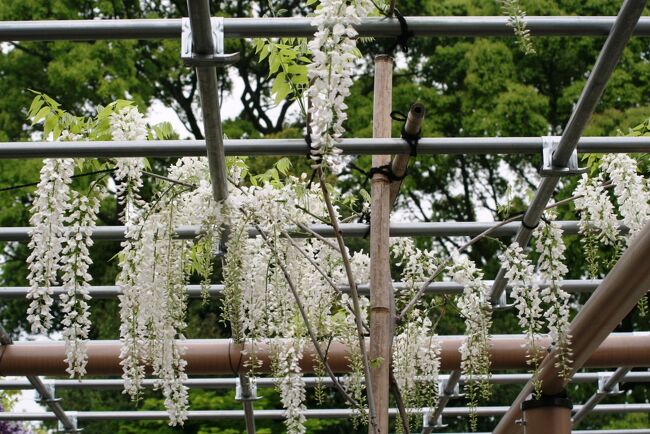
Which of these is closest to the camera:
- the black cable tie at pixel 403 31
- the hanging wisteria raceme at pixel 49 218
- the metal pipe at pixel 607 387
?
the black cable tie at pixel 403 31

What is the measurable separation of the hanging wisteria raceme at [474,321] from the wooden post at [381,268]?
670 millimetres

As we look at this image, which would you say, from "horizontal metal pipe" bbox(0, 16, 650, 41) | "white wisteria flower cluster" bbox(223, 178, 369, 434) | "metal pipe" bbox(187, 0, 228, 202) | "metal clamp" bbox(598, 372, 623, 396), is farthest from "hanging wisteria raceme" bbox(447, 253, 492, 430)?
"metal clamp" bbox(598, 372, 623, 396)

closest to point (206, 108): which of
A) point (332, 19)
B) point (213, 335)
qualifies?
point (332, 19)

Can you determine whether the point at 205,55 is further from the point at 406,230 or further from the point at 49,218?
the point at 406,230

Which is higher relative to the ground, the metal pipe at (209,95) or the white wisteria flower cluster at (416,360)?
the metal pipe at (209,95)

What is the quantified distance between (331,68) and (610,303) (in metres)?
1.61

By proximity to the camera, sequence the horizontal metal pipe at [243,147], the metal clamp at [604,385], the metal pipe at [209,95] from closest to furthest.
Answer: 1. the metal pipe at [209,95]
2. the horizontal metal pipe at [243,147]
3. the metal clamp at [604,385]

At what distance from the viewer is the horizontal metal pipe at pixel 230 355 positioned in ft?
16.5

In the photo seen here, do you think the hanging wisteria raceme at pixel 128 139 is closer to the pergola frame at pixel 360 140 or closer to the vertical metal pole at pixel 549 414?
the pergola frame at pixel 360 140

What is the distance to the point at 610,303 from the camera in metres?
4.03

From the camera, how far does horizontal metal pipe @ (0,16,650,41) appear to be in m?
3.17

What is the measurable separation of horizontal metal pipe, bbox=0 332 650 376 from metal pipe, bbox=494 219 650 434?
36 centimetres

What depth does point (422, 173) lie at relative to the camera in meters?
12.5

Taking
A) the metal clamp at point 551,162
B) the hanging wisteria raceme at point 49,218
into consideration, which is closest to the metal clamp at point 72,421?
the hanging wisteria raceme at point 49,218
